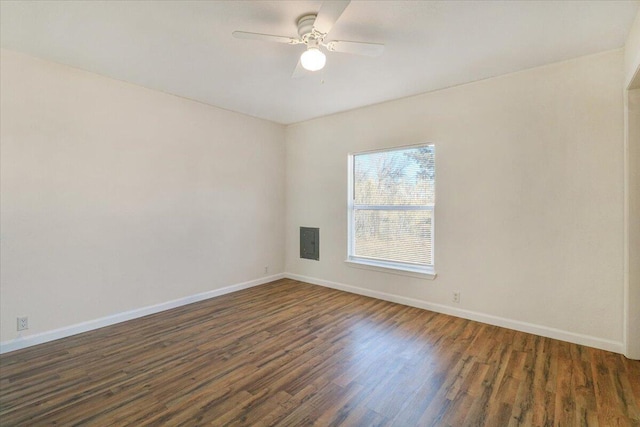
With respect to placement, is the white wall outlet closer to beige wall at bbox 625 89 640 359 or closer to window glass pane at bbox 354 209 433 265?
window glass pane at bbox 354 209 433 265

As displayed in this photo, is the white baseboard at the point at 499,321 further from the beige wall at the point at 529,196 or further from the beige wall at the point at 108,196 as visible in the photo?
the beige wall at the point at 108,196

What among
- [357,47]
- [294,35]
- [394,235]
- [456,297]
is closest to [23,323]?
[294,35]

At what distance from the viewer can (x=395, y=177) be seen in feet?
13.2

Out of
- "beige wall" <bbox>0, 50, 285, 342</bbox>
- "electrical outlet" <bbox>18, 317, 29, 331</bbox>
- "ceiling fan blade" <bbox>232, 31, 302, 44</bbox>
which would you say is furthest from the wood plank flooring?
"ceiling fan blade" <bbox>232, 31, 302, 44</bbox>

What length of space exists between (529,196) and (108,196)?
14.8 ft

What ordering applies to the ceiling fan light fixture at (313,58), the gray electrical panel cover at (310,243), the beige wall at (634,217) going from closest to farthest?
the ceiling fan light fixture at (313,58)
the beige wall at (634,217)
the gray electrical panel cover at (310,243)

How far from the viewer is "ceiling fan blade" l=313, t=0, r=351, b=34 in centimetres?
172

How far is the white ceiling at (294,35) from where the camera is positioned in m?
2.06

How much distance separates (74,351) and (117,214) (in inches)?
55.0

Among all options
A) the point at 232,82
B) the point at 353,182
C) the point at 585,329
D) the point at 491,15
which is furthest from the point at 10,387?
the point at 585,329

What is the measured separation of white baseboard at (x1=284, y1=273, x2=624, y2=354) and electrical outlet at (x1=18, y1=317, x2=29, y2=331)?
3539 mm

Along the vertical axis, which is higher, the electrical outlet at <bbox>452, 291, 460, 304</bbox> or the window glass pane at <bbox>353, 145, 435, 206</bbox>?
the window glass pane at <bbox>353, 145, 435, 206</bbox>

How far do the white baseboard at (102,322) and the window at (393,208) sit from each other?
6.94 ft

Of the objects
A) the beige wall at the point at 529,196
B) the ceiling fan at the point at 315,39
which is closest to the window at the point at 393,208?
the beige wall at the point at 529,196
